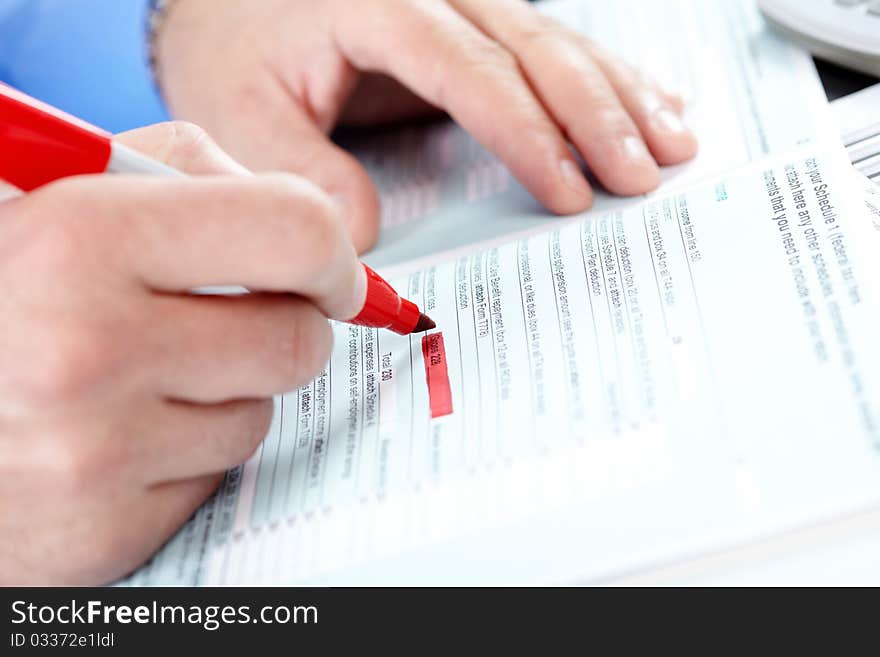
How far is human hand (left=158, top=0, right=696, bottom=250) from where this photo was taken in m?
0.44

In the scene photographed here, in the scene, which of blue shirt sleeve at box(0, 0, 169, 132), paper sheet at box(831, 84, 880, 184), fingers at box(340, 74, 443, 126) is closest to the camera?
paper sheet at box(831, 84, 880, 184)

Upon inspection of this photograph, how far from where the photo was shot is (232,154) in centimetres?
52

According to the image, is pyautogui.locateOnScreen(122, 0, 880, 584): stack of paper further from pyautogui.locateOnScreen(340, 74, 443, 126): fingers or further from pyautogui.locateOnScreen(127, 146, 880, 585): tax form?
pyautogui.locateOnScreen(340, 74, 443, 126): fingers

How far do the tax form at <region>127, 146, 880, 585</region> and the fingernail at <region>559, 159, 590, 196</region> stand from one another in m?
0.06

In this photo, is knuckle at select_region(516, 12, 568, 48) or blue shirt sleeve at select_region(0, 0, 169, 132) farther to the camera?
blue shirt sleeve at select_region(0, 0, 169, 132)

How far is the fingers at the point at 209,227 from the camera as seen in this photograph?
0.81 feet

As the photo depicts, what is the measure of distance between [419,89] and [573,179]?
0.41 ft

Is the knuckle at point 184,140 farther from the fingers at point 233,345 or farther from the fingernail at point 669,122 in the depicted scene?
the fingernail at point 669,122

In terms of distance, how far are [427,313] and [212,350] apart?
13cm

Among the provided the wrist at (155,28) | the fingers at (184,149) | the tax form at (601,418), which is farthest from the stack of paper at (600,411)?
the wrist at (155,28)

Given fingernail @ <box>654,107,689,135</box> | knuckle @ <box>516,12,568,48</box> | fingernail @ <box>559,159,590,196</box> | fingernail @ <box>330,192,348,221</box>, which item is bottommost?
fingernail @ <box>330,192,348,221</box>

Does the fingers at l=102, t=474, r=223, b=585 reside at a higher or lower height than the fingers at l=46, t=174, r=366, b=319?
lower

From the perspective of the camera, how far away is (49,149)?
266 millimetres

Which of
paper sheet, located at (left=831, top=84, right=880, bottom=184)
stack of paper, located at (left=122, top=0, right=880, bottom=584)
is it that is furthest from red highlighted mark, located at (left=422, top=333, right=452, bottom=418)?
paper sheet, located at (left=831, top=84, right=880, bottom=184)
